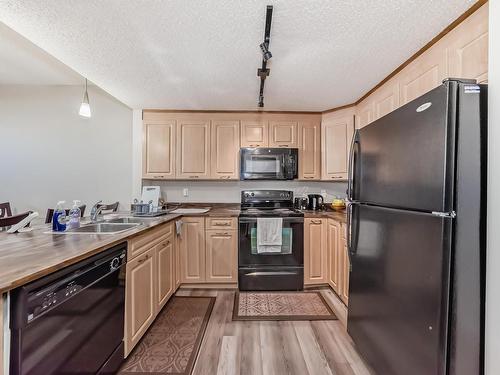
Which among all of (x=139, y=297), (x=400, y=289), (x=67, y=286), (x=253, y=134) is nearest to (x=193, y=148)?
(x=253, y=134)

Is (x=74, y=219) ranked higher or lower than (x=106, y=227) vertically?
higher

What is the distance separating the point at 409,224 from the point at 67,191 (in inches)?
162

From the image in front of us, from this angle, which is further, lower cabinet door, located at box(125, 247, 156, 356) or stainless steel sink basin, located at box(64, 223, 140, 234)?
stainless steel sink basin, located at box(64, 223, 140, 234)

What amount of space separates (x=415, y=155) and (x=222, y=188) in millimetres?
2739

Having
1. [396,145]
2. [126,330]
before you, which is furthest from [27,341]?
[396,145]

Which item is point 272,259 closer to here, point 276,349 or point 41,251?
point 276,349

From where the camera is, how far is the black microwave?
327 centimetres

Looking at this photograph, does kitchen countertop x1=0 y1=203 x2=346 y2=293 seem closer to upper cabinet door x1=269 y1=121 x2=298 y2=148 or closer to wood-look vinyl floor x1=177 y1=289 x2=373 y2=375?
wood-look vinyl floor x1=177 y1=289 x2=373 y2=375

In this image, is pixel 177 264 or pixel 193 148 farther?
pixel 193 148

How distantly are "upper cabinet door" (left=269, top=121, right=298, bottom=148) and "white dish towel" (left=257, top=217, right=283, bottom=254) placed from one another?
3.66ft

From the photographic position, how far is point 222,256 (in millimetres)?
2980

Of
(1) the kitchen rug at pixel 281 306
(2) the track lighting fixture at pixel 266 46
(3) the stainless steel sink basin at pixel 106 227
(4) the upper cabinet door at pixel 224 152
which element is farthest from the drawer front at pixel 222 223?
(2) the track lighting fixture at pixel 266 46

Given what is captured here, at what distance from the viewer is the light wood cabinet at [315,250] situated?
2.98 m

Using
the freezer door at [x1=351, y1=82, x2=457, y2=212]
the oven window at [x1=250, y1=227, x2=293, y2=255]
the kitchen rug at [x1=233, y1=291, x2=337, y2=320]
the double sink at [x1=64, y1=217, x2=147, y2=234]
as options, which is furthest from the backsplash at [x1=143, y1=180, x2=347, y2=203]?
the freezer door at [x1=351, y1=82, x2=457, y2=212]
